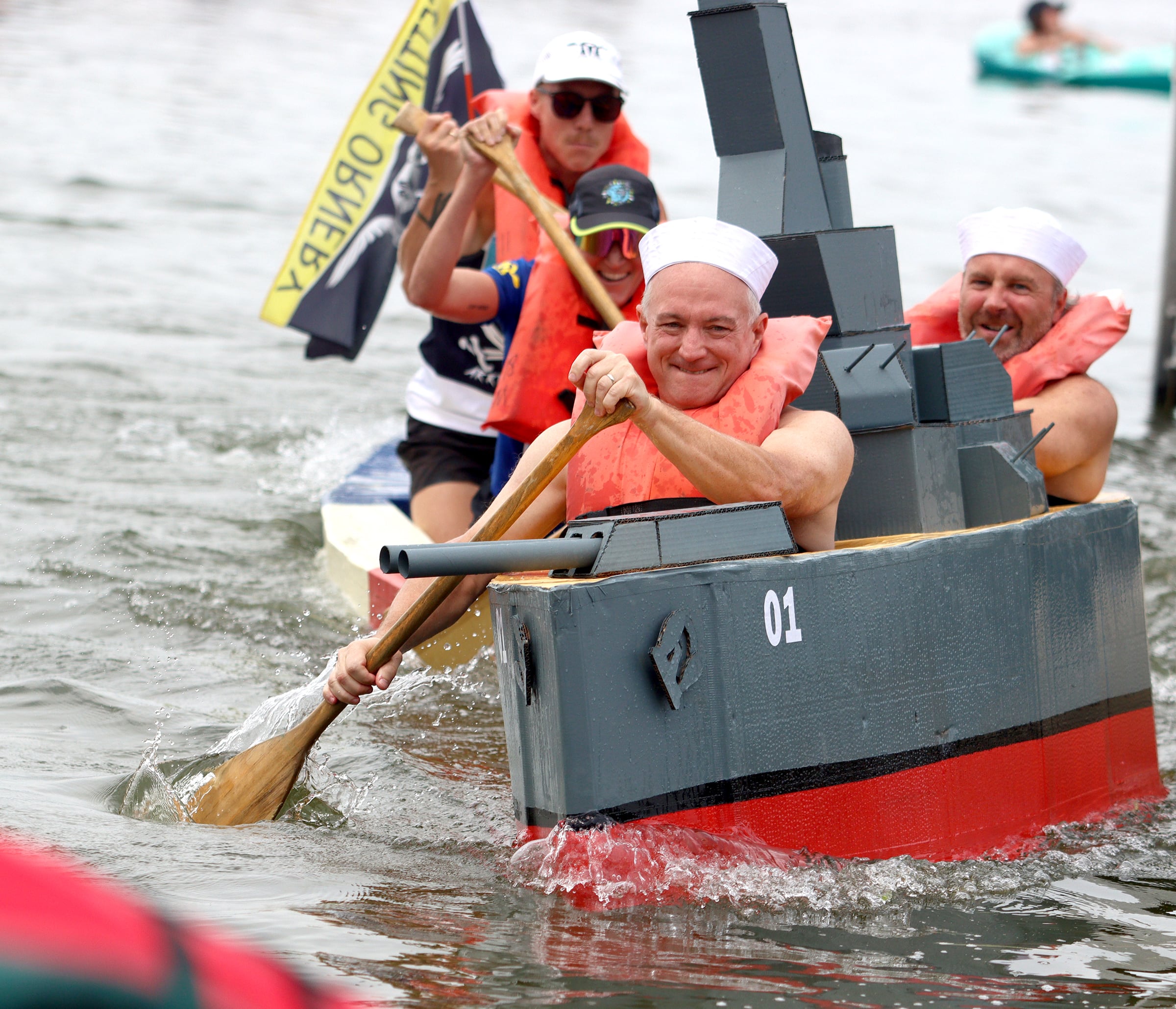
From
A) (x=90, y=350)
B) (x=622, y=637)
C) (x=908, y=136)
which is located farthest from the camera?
(x=908, y=136)

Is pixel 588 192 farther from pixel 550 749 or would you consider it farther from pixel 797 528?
pixel 550 749

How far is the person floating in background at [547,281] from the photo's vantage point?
4844mm

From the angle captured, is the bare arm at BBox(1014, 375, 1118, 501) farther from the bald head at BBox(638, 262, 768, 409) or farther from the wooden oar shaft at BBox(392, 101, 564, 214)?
the wooden oar shaft at BBox(392, 101, 564, 214)

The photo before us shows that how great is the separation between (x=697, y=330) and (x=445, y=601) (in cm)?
82

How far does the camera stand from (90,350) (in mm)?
9961

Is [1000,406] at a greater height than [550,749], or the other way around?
[1000,406]

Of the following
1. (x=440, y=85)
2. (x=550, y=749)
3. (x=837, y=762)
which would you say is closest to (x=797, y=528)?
(x=837, y=762)

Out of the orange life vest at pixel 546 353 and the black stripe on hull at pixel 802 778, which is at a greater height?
the orange life vest at pixel 546 353

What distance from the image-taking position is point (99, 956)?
2.97 feet

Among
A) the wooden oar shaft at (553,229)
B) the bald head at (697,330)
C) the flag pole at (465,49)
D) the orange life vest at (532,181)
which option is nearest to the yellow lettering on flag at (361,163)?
the flag pole at (465,49)

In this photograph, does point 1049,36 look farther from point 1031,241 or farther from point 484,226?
point 1031,241

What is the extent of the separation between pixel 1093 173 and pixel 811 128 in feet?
63.7

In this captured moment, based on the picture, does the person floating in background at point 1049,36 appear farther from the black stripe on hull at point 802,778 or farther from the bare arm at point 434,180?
the black stripe on hull at point 802,778

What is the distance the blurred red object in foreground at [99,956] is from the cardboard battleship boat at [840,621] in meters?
1.78
